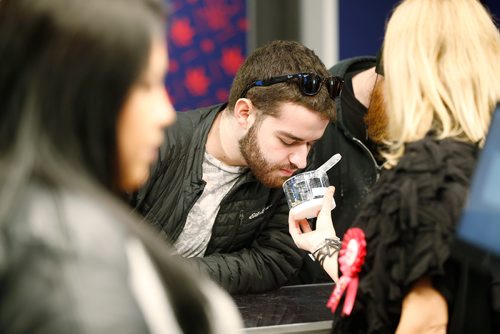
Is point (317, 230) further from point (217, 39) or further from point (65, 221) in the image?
point (217, 39)

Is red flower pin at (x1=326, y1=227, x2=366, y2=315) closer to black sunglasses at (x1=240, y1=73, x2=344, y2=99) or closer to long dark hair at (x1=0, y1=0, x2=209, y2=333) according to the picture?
long dark hair at (x1=0, y1=0, x2=209, y2=333)

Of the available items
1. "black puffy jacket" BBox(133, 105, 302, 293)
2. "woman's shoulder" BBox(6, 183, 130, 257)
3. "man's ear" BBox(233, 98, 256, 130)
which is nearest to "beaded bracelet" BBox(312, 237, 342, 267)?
"black puffy jacket" BBox(133, 105, 302, 293)

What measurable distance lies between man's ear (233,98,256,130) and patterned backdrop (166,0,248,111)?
4.00 ft

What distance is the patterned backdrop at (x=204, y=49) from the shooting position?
3688 mm

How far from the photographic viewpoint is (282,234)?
250 centimetres

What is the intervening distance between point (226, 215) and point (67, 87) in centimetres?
154

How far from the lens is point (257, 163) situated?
2.44 meters

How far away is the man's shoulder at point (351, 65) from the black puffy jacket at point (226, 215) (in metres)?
0.64

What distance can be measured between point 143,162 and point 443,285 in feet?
2.50

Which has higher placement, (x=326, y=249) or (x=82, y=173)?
(x=82, y=173)

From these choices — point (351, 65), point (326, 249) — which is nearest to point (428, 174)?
point (326, 249)

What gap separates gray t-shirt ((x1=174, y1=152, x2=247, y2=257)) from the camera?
2.41 m

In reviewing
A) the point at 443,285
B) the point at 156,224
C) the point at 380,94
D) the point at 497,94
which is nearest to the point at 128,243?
the point at 443,285

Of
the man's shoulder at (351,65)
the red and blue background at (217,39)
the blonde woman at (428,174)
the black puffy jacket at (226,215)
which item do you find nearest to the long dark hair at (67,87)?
the blonde woman at (428,174)
